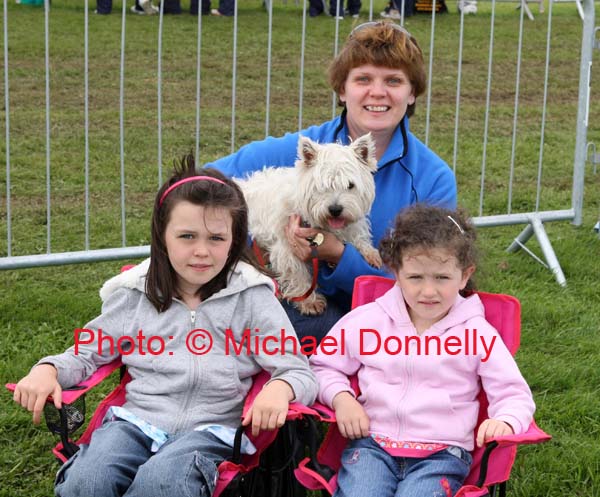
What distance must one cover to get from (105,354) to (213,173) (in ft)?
2.34

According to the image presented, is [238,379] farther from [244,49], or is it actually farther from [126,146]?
[244,49]

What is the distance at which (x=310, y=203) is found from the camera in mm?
3555

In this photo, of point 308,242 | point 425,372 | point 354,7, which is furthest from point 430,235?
point 354,7

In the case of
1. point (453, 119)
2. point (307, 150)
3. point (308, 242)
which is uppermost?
point (307, 150)

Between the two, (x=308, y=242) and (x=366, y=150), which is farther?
(x=308, y=242)

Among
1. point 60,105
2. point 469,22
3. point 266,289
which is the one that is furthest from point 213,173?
point 469,22

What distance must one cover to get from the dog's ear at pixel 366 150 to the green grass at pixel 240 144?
1.92ft

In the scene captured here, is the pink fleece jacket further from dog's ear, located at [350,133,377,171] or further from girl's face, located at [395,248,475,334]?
dog's ear, located at [350,133,377,171]

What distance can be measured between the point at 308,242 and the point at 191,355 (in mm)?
829

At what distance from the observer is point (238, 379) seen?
309cm

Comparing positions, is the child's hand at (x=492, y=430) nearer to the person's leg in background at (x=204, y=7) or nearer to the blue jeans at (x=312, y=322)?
the blue jeans at (x=312, y=322)

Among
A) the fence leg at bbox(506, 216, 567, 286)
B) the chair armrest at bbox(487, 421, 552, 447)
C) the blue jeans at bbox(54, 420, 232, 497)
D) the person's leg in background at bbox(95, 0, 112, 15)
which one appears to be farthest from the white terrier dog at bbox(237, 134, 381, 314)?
the person's leg in background at bbox(95, 0, 112, 15)

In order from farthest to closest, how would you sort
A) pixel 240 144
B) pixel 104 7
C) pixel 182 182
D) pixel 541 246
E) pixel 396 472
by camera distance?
pixel 104 7 → pixel 240 144 → pixel 541 246 → pixel 182 182 → pixel 396 472

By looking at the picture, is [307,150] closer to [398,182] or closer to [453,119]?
[398,182]
